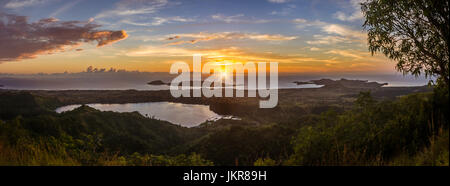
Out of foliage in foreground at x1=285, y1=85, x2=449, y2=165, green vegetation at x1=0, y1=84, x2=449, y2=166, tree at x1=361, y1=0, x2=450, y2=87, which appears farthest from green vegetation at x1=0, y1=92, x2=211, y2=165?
tree at x1=361, y1=0, x2=450, y2=87

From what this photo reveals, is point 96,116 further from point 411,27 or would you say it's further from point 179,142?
point 411,27

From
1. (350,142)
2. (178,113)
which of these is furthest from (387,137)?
(178,113)

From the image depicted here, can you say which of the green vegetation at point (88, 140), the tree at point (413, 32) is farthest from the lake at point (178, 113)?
the tree at point (413, 32)

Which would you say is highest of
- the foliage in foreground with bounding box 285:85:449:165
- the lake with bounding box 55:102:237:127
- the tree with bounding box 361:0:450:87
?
the tree with bounding box 361:0:450:87

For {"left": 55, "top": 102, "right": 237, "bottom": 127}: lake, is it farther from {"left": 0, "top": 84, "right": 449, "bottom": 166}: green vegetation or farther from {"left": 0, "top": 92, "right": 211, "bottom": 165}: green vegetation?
{"left": 0, "top": 84, "right": 449, "bottom": 166}: green vegetation

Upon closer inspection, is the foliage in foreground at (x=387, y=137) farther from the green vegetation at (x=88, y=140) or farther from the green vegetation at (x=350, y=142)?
the green vegetation at (x=88, y=140)

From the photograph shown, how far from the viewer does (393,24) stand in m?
13.1

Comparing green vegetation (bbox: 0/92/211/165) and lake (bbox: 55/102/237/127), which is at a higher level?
green vegetation (bbox: 0/92/211/165)

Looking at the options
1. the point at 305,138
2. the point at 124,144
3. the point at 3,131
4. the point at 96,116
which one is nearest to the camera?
the point at 305,138

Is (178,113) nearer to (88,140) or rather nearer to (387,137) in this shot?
(88,140)

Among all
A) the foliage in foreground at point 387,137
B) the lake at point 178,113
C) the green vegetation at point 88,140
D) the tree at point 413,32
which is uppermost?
the tree at point 413,32

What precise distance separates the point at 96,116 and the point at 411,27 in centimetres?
3930
